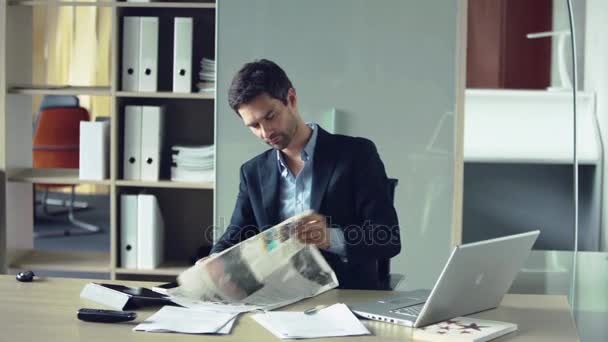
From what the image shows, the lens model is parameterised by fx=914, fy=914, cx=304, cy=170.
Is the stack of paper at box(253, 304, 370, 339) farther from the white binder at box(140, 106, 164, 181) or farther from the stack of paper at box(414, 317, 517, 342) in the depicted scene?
the white binder at box(140, 106, 164, 181)

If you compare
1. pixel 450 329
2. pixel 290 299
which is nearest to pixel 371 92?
pixel 290 299

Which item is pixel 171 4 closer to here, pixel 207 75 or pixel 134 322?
pixel 207 75

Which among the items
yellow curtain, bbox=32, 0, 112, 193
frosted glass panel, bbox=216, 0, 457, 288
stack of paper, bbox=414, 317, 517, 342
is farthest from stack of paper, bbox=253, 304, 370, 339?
yellow curtain, bbox=32, 0, 112, 193

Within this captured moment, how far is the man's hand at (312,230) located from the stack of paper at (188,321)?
0.28 metres

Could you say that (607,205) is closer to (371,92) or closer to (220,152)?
(371,92)

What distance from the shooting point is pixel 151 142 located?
3904 mm

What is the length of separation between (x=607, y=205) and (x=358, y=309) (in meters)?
2.53

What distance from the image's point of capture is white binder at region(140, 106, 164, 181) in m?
3.89

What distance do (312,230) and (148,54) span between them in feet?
6.08

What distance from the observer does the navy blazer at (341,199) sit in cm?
270

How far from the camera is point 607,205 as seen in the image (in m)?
4.27

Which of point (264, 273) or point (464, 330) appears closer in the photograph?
point (464, 330)

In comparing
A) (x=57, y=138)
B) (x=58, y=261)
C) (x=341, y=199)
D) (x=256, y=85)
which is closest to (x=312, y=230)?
(x=341, y=199)

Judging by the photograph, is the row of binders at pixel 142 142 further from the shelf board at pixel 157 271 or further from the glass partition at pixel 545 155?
the glass partition at pixel 545 155
